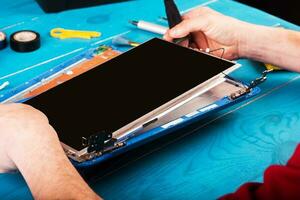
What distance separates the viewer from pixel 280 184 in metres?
0.66

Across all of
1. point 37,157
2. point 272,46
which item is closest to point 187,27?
point 272,46

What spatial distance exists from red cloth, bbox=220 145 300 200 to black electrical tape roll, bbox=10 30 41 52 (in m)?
0.71

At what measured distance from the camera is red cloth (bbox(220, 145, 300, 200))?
65 cm

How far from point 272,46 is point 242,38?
0.08m

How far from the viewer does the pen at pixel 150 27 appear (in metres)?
1.26

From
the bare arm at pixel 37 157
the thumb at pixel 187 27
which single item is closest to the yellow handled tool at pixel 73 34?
the thumb at pixel 187 27

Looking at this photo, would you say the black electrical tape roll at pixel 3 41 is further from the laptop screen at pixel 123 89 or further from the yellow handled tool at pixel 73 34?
the laptop screen at pixel 123 89

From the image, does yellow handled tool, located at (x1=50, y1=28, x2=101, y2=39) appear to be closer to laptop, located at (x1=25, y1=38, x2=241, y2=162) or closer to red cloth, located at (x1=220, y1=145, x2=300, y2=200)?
laptop, located at (x1=25, y1=38, x2=241, y2=162)

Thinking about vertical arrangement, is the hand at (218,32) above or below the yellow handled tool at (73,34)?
above

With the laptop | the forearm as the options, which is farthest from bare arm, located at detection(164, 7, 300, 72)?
the laptop

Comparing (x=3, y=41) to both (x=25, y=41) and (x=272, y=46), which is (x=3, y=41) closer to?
(x=25, y=41)

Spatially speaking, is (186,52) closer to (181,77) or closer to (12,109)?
(181,77)

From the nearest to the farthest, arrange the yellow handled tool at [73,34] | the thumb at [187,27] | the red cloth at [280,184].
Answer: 1. the red cloth at [280,184]
2. the thumb at [187,27]
3. the yellow handled tool at [73,34]

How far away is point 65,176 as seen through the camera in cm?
68
